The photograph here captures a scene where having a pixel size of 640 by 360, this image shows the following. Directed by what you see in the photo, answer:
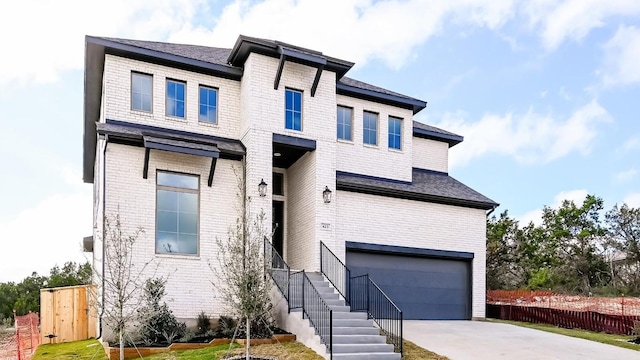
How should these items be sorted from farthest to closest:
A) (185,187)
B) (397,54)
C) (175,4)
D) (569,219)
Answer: (569,219), (397,54), (185,187), (175,4)

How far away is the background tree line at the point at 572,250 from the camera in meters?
34.4

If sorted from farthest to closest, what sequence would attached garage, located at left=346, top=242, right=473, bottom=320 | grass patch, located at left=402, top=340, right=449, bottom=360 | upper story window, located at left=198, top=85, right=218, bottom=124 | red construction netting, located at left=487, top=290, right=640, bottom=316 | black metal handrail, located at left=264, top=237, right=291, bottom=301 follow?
red construction netting, located at left=487, top=290, right=640, bottom=316
attached garage, located at left=346, top=242, right=473, bottom=320
upper story window, located at left=198, top=85, right=218, bottom=124
black metal handrail, located at left=264, top=237, right=291, bottom=301
grass patch, located at left=402, top=340, right=449, bottom=360

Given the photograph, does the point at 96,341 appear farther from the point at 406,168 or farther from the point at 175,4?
the point at 406,168

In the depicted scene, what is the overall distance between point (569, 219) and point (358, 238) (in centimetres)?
→ 3120

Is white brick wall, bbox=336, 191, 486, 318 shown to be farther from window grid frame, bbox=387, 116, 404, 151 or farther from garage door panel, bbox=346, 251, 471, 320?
window grid frame, bbox=387, 116, 404, 151

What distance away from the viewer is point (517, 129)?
26.5 meters

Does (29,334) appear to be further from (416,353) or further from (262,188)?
(416,353)

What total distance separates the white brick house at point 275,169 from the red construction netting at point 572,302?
3996mm

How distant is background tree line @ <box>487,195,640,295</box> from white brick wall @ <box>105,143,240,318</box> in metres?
20.9

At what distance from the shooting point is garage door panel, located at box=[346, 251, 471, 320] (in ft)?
56.0

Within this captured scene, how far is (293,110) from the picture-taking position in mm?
16281

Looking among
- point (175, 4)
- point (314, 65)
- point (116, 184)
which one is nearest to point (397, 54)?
point (314, 65)

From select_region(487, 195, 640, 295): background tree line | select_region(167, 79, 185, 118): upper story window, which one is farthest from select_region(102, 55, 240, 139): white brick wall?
select_region(487, 195, 640, 295): background tree line

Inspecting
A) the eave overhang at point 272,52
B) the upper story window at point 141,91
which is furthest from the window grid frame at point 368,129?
the upper story window at point 141,91
